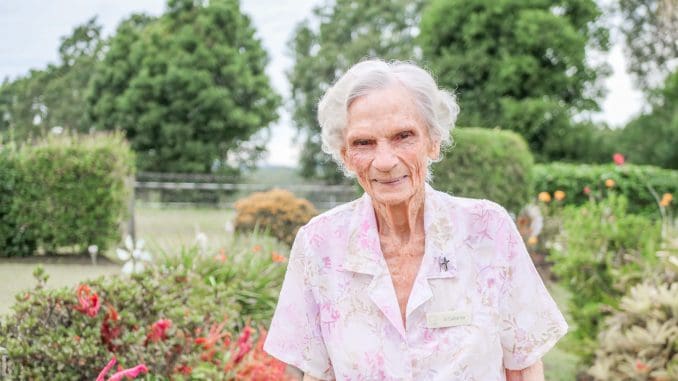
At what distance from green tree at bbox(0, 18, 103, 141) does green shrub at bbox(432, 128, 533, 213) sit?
24796 mm

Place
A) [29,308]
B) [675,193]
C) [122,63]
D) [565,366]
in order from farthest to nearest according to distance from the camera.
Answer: [122,63] → [675,193] → [565,366] → [29,308]

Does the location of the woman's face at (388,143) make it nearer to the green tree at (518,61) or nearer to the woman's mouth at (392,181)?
the woman's mouth at (392,181)

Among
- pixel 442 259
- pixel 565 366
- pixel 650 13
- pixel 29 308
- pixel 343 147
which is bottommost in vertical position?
pixel 565 366

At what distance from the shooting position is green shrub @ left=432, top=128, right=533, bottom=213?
33.7 ft

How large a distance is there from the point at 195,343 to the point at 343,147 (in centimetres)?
204

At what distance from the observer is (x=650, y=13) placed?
30641 mm

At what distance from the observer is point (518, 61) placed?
2656cm

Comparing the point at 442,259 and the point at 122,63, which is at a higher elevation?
the point at 122,63

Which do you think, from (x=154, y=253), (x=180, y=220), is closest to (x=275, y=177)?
(x=180, y=220)

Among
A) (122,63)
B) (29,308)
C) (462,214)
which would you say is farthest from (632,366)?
(122,63)

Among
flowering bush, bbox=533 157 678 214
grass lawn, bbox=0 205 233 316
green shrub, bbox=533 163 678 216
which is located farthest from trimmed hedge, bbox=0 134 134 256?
green shrub, bbox=533 163 678 216

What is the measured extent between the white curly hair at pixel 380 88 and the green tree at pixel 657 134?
2458cm

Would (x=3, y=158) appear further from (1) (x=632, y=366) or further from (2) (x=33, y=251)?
(1) (x=632, y=366)

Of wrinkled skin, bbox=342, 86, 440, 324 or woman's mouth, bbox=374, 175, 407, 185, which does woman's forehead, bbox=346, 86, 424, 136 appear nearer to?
wrinkled skin, bbox=342, 86, 440, 324
